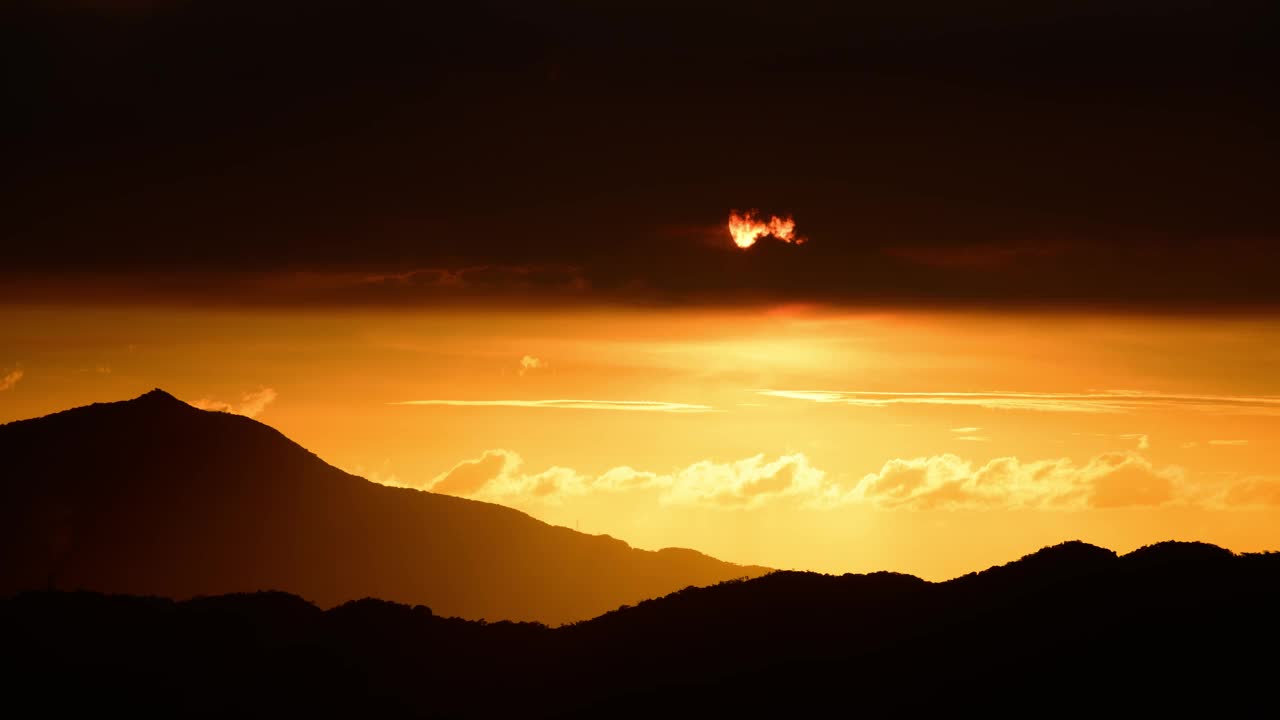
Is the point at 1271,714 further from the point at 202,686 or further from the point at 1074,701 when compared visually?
the point at 202,686

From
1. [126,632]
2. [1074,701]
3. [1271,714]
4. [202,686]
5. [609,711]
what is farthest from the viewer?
[126,632]

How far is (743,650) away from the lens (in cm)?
14262

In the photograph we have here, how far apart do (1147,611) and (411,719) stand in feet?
237

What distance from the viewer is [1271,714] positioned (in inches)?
4220

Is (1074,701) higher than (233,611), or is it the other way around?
(233,611)

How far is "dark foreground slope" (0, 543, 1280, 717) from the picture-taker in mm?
119688

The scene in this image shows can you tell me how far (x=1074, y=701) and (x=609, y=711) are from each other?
42482mm

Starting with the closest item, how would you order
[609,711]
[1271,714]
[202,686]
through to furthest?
[1271,714] → [609,711] → [202,686]

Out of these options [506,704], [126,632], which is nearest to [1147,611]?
[506,704]

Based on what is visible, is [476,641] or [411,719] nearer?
[411,719]

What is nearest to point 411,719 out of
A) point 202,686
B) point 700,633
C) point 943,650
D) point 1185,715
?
point 202,686

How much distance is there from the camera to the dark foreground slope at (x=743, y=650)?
11969 centimetres

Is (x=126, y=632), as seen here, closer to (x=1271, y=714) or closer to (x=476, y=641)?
(x=476, y=641)

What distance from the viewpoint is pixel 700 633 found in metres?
150
